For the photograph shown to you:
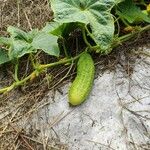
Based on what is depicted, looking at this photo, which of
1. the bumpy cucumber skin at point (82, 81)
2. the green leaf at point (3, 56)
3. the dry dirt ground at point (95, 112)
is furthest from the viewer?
the green leaf at point (3, 56)

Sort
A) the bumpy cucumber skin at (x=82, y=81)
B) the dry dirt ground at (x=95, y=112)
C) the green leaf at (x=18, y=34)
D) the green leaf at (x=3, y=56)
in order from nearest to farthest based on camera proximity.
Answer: the dry dirt ground at (x=95, y=112), the bumpy cucumber skin at (x=82, y=81), the green leaf at (x=18, y=34), the green leaf at (x=3, y=56)

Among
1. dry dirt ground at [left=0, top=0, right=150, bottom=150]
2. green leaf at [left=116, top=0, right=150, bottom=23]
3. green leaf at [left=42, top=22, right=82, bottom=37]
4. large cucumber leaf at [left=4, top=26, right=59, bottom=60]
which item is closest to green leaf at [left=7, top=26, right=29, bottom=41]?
large cucumber leaf at [left=4, top=26, right=59, bottom=60]

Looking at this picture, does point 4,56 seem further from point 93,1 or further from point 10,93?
point 93,1

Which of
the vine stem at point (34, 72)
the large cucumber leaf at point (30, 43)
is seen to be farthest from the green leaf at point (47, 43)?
the vine stem at point (34, 72)

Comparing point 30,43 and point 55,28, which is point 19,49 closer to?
point 30,43

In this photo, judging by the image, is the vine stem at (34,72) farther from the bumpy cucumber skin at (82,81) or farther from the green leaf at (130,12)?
the green leaf at (130,12)

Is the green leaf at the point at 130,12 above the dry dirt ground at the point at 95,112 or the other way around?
above

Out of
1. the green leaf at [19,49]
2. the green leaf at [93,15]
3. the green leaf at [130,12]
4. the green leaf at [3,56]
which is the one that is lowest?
the green leaf at [3,56]

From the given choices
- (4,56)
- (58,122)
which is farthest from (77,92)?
(4,56)

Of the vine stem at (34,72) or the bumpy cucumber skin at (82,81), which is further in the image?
the vine stem at (34,72)
